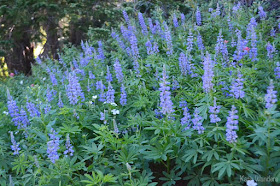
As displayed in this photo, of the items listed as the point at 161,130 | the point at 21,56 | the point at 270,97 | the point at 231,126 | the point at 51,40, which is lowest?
the point at 161,130

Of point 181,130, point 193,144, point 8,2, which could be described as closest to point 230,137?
point 193,144

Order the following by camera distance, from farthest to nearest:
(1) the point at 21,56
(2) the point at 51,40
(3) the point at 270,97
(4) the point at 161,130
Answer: (1) the point at 21,56, (2) the point at 51,40, (4) the point at 161,130, (3) the point at 270,97

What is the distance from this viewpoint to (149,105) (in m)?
3.92

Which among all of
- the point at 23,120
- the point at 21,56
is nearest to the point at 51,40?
the point at 21,56

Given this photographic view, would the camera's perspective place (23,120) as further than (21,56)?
No

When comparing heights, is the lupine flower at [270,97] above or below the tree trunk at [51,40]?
below

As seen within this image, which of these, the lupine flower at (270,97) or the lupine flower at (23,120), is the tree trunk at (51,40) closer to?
the lupine flower at (23,120)

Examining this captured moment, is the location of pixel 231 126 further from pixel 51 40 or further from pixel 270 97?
pixel 51 40

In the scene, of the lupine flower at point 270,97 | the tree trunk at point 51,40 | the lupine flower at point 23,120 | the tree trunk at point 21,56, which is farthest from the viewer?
the tree trunk at point 21,56

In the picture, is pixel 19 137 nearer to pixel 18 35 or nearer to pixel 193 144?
pixel 193 144

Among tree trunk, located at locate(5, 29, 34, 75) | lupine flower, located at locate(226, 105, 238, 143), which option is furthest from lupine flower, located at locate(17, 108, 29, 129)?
tree trunk, located at locate(5, 29, 34, 75)

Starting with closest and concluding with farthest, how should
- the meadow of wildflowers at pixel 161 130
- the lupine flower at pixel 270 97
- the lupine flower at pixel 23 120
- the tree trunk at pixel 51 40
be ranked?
the lupine flower at pixel 270 97 < the meadow of wildflowers at pixel 161 130 < the lupine flower at pixel 23 120 < the tree trunk at pixel 51 40

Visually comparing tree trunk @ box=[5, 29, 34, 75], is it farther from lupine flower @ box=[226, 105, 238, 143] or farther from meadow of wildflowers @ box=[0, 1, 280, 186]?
lupine flower @ box=[226, 105, 238, 143]

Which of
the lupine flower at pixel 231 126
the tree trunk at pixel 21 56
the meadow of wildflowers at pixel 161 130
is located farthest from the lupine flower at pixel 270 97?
the tree trunk at pixel 21 56
